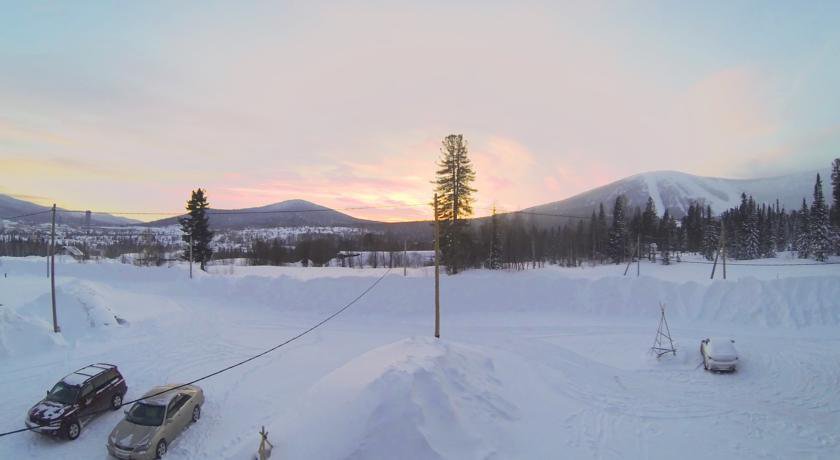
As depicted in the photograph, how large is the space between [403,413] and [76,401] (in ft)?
34.4

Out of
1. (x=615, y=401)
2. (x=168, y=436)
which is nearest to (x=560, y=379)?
(x=615, y=401)

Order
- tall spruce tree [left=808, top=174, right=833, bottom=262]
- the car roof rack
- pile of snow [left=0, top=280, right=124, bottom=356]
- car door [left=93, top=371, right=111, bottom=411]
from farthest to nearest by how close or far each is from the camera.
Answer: tall spruce tree [left=808, top=174, right=833, bottom=262] → pile of snow [left=0, top=280, right=124, bottom=356] → car door [left=93, top=371, right=111, bottom=411] → the car roof rack

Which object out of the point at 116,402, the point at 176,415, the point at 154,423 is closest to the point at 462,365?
the point at 176,415

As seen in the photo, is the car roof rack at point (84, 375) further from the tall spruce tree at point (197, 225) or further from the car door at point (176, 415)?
the tall spruce tree at point (197, 225)

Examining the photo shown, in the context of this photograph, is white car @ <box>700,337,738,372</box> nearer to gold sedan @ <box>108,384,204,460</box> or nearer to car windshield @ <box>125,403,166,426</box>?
gold sedan @ <box>108,384,204,460</box>

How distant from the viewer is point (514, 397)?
13.0 m

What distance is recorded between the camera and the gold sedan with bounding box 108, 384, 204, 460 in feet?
35.1

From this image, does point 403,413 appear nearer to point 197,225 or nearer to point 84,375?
point 84,375

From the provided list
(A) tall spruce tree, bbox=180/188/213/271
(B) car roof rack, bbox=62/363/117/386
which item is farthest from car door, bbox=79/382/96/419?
(A) tall spruce tree, bbox=180/188/213/271

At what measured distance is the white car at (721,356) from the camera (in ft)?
52.9

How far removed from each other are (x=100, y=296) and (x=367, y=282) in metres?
18.1

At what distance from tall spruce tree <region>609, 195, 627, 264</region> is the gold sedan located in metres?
71.2

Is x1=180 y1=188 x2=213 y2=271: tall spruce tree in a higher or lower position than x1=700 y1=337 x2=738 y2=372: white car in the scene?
higher

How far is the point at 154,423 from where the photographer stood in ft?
37.1
